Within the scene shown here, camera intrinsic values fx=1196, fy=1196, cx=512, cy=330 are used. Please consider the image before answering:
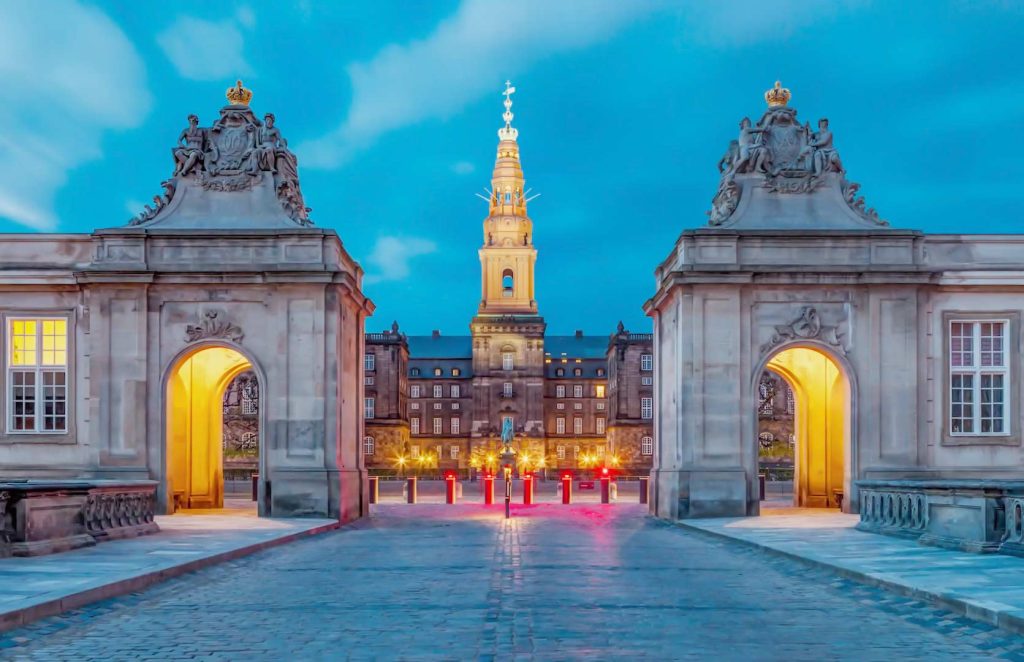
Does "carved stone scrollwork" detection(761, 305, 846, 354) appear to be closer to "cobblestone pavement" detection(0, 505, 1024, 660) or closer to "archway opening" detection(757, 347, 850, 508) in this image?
"archway opening" detection(757, 347, 850, 508)

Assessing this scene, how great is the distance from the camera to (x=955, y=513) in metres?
18.4

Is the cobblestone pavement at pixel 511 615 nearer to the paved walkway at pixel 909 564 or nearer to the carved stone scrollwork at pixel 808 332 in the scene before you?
the paved walkway at pixel 909 564

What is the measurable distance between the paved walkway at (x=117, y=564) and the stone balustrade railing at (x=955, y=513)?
11.0 m

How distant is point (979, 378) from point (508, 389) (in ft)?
347

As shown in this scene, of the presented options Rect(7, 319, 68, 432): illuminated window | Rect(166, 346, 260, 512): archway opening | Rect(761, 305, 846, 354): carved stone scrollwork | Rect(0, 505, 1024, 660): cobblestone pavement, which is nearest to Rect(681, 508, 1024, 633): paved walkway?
Rect(0, 505, 1024, 660): cobblestone pavement

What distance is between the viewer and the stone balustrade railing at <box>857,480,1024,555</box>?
1692 centimetres

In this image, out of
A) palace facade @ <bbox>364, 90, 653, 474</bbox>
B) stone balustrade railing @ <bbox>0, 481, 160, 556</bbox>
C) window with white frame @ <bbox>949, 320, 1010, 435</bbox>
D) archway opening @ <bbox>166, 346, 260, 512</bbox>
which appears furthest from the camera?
palace facade @ <bbox>364, 90, 653, 474</bbox>

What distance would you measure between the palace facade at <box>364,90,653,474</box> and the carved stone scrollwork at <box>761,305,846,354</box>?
91.8 metres

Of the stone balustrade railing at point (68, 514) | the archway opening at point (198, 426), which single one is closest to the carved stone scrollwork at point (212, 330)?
the archway opening at point (198, 426)

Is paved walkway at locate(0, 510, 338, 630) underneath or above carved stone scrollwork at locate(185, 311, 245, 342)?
underneath

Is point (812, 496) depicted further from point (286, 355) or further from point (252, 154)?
point (252, 154)

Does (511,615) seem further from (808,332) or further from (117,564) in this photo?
(808,332)

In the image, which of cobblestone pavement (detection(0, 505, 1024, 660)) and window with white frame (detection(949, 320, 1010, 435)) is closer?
cobblestone pavement (detection(0, 505, 1024, 660))

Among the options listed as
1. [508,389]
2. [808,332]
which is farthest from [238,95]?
[508,389]
